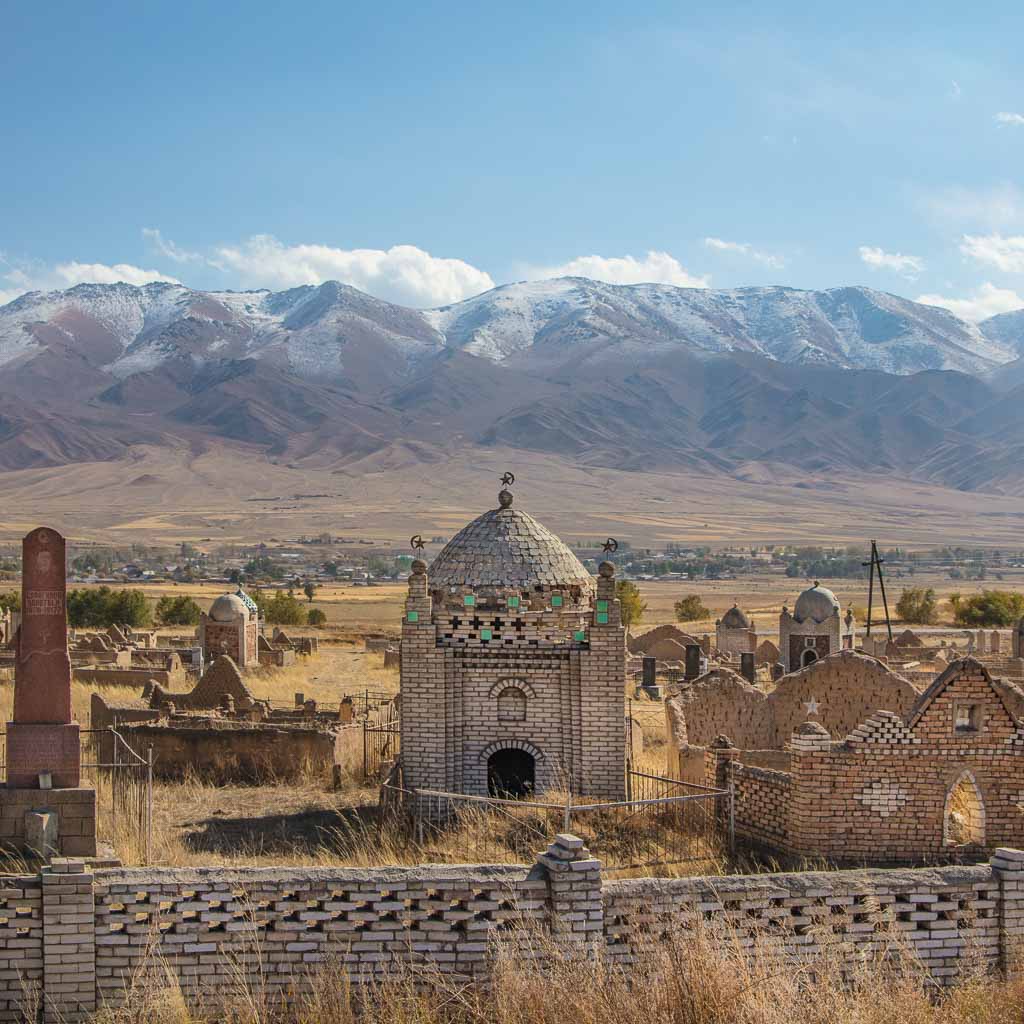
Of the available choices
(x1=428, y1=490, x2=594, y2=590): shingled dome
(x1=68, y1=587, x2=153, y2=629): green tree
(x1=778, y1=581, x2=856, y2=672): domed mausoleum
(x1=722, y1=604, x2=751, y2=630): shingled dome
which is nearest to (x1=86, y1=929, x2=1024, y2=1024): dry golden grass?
(x1=428, y1=490, x2=594, y2=590): shingled dome

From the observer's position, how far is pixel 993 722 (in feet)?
45.3

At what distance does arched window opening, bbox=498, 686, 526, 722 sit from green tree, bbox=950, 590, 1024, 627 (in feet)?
144

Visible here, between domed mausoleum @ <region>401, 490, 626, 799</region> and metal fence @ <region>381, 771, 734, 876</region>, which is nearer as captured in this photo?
metal fence @ <region>381, 771, 734, 876</region>

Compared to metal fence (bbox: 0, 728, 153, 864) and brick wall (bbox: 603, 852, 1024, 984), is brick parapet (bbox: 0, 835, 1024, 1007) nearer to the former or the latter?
brick wall (bbox: 603, 852, 1024, 984)

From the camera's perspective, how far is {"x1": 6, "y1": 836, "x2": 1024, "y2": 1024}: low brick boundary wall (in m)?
9.04

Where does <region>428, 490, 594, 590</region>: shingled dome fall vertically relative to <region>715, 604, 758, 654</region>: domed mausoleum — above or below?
above

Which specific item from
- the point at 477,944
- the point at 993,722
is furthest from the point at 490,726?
the point at 477,944

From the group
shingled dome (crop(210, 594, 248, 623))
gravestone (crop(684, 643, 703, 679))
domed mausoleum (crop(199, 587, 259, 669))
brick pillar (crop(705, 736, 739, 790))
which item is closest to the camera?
brick pillar (crop(705, 736, 739, 790))

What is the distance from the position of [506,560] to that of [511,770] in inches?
107

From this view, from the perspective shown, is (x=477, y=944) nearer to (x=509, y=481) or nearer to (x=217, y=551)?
(x=509, y=481)

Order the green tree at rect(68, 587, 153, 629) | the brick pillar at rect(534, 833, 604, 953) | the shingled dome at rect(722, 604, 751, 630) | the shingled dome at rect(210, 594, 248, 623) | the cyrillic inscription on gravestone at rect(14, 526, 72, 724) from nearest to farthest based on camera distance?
the brick pillar at rect(534, 833, 604, 953) → the cyrillic inscription on gravestone at rect(14, 526, 72, 724) → the shingled dome at rect(210, 594, 248, 623) → the shingled dome at rect(722, 604, 751, 630) → the green tree at rect(68, 587, 153, 629)

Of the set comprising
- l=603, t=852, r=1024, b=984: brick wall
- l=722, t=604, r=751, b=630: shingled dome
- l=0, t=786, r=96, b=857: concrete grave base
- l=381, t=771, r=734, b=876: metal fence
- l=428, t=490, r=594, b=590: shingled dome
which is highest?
l=428, t=490, r=594, b=590: shingled dome

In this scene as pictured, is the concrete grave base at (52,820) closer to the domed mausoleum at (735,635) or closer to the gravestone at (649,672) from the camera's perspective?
the gravestone at (649,672)

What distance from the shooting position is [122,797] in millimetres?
16359
